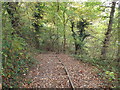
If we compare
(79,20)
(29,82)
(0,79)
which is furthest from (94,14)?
(0,79)

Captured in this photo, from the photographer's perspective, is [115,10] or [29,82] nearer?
[29,82]

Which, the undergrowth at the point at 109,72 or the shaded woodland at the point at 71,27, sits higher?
the shaded woodland at the point at 71,27

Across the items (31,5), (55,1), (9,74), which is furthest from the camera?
(55,1)

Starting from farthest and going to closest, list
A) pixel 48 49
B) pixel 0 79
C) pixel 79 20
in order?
pixel 48 49, pixel 79 20, pixel 0 79

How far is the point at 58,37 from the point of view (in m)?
15.0

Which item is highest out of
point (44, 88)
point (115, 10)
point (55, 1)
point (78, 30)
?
point (55, 1)

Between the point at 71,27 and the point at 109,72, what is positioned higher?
the point at 71,27

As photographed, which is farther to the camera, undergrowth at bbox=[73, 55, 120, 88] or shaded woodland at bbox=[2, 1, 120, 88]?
shaded woodland at bbox=[2, 1, 120, 88]

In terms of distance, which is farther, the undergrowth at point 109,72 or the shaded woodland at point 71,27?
the shaded woodland at point 71,27

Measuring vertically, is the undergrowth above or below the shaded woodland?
below

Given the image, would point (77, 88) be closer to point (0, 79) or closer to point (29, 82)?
point (29, 82)

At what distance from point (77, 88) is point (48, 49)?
500 inches

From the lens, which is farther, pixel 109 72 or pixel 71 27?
pixel 71 27

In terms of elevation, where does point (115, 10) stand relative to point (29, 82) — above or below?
above
